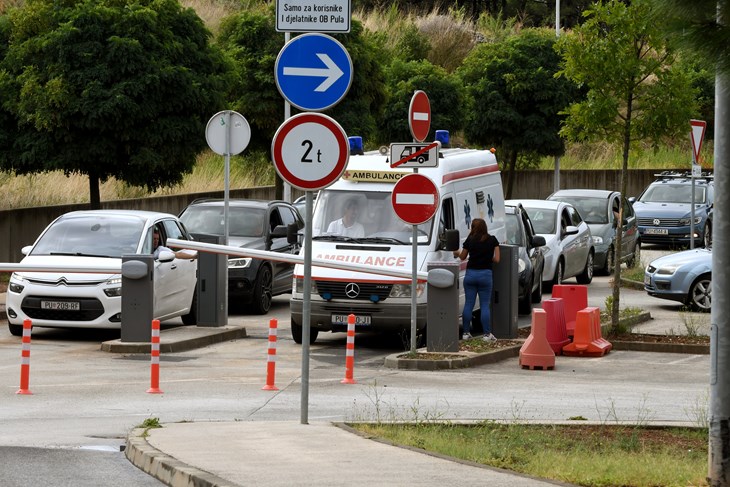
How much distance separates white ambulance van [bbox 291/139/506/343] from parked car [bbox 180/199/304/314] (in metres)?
3.13

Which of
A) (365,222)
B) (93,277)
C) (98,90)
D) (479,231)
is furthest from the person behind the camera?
(98,90)

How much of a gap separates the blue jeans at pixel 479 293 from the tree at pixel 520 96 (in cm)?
2522

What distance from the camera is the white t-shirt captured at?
1886cm

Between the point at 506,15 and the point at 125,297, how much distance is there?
209ft

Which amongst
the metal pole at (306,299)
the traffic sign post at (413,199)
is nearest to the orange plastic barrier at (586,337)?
the traffic sign post at (413,199)

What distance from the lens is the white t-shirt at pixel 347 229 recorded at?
742 inches

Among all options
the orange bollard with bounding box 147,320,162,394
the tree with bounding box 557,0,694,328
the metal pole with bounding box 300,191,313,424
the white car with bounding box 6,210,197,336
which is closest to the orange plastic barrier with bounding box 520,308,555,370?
the tree with bounding box 557,0,694,328

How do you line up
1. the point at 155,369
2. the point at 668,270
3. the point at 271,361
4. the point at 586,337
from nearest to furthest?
the point at 155,369, the point at 271,361, the point at 586,337, the point at 668,270

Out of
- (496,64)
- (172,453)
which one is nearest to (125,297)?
(172,453)

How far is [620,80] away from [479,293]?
344cm

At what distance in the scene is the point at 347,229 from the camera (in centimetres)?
1892

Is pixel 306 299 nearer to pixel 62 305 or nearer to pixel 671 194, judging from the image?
pixel 62 305

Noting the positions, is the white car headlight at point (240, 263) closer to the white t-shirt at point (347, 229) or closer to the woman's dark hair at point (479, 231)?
the white t-shirt at point (347, 229)

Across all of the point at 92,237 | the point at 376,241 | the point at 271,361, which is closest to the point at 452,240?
the point at 376,241
